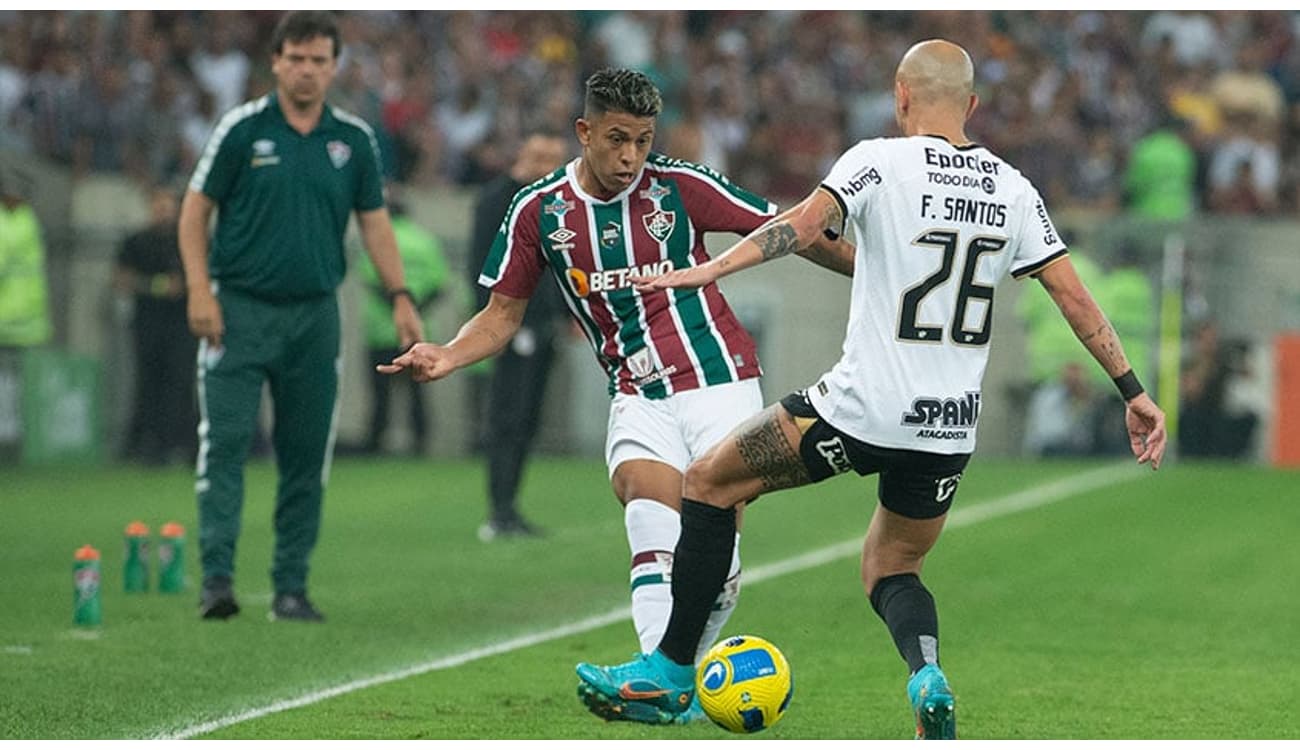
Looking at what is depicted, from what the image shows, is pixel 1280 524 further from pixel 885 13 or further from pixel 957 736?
pixel 885 13

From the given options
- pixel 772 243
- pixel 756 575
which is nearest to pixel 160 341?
pixel 756 575

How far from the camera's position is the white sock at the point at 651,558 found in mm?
7531

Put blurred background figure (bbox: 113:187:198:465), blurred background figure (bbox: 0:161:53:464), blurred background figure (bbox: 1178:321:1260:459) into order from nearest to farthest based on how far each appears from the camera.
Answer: blurred background figure (bbox: 0:161:53:464), blurred background figure (bbox: 113:187:198:465), blurred background figure (bbox: 1178:321:1260:459)

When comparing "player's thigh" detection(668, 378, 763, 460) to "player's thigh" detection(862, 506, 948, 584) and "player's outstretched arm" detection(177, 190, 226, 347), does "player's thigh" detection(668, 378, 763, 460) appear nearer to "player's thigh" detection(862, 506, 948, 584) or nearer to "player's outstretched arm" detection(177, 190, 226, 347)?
"player's thigh" detection(862, 506, 948, 584)

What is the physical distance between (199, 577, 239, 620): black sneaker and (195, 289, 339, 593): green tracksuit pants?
0.04 meters

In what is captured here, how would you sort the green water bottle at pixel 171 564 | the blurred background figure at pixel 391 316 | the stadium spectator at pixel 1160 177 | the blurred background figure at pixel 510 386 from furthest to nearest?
the stadium spectator at pixel 1160 177
the blurred background figure at pixel 391 316
the blurred background figure at pixel 510 386
the green water bottle at pixel 171 564

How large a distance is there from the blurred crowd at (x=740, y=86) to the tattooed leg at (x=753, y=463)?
14.1 meters

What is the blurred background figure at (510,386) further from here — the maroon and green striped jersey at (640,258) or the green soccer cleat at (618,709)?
the green soccer cleat at (618,709)

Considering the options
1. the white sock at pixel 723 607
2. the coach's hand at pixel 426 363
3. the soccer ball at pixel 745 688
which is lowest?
the soccer ball at pixel 745 688

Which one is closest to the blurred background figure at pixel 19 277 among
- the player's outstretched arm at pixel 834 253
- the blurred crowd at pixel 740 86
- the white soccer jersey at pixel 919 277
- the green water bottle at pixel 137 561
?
the blurred crowd at pixel 740 86

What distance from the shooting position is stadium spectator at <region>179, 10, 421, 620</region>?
9953 mm

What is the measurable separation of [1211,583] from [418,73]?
1335 centimetres

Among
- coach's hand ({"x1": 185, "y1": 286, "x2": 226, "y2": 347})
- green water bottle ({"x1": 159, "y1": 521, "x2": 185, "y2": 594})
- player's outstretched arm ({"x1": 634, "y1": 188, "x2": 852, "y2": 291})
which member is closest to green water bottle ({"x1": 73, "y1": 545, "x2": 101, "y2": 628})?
coach's hand ({"x1": 185, "y1": 286, "x2": 226, "y2": 347})

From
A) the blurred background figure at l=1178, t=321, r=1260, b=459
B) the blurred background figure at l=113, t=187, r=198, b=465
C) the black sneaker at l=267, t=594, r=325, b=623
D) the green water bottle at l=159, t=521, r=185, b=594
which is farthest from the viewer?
the blurred background figure at l=1178, t=321, r=1260, b=459
